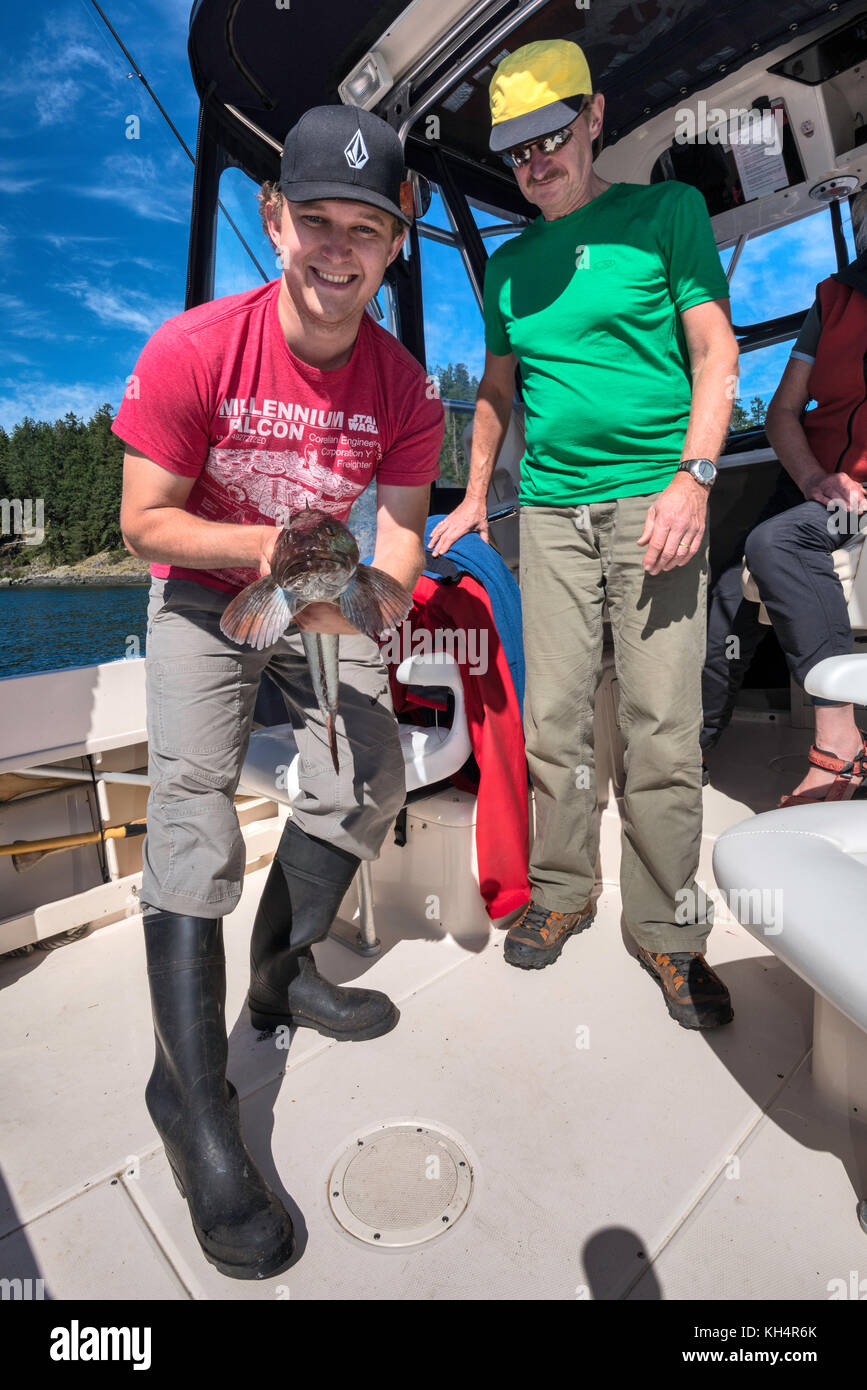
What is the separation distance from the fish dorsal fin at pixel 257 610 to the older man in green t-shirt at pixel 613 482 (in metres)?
0.92

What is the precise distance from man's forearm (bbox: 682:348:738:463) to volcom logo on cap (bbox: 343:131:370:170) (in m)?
0.90

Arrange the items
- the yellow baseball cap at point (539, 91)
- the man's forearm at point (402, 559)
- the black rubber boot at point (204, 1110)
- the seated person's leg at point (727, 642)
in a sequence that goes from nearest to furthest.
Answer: the black rubber boot at point (204, 1110) → the man's forearm at point (402, 559) → the yellow baseball cap at point (539, 91) → the seated person's leg at point (727, 642)

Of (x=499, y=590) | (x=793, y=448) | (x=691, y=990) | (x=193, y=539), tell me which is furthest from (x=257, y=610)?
(x=793, y=448)

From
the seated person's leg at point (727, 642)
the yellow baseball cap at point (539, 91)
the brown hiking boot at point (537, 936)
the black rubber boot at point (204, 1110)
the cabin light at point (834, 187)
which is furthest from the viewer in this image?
the cabin light at point (834, 187)

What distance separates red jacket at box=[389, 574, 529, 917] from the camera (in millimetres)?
2096

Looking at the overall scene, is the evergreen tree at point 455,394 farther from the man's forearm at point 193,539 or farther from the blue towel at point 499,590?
the man's forearm at point 193,539

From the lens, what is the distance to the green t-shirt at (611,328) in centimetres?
175

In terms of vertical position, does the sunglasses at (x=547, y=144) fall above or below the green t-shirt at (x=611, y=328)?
above

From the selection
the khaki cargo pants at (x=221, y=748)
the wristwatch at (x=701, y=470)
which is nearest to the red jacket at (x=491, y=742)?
the khaki cargo pants at (x=221, y=748)

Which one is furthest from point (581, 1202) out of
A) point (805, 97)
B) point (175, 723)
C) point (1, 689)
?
point (805, 97)

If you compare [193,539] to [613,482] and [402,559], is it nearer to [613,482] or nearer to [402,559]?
[402,559]

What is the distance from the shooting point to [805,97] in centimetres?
295

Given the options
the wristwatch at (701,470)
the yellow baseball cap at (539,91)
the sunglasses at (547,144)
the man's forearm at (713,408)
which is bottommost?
the wristwatch at (701,470)

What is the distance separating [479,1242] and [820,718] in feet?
5.33
